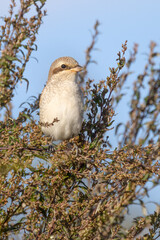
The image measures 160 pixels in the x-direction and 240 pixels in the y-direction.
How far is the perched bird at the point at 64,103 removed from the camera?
372cm

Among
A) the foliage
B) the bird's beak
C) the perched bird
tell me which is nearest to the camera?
the foliage

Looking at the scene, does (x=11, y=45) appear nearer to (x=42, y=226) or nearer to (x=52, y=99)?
(x=42, y=226)

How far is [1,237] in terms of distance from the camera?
210 centimetres

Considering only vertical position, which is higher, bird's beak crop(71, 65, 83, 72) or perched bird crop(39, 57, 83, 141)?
bird's beak crop(71, 65, 83, 72)

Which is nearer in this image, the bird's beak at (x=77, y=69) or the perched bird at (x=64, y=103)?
the perched bird at (x=64, y=103)

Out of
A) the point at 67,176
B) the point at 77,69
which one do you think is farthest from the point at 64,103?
the point at 67,176

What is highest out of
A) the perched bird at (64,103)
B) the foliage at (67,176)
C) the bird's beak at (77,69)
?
the bird's beak at (77,69)

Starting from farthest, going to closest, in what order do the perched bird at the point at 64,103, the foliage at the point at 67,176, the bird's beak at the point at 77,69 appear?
the bird's beak at the point at 77,69 → the perched bird at the point at 64,103 → the foliage at the point at 67,176

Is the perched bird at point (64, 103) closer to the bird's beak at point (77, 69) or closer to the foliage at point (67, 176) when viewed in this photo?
the bird's beak at point (77, 69)

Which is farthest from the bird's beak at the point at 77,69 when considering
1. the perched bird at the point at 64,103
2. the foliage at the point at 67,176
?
the foliage at the point at 67,176

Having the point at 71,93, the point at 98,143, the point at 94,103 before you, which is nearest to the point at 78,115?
the point at 71,93

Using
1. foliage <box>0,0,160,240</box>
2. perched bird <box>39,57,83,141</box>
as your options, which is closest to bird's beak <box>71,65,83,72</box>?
perched bird <box>39,57,83,141</box>

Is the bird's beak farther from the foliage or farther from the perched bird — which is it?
the foliage

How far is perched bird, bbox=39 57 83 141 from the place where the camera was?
3725 mm
